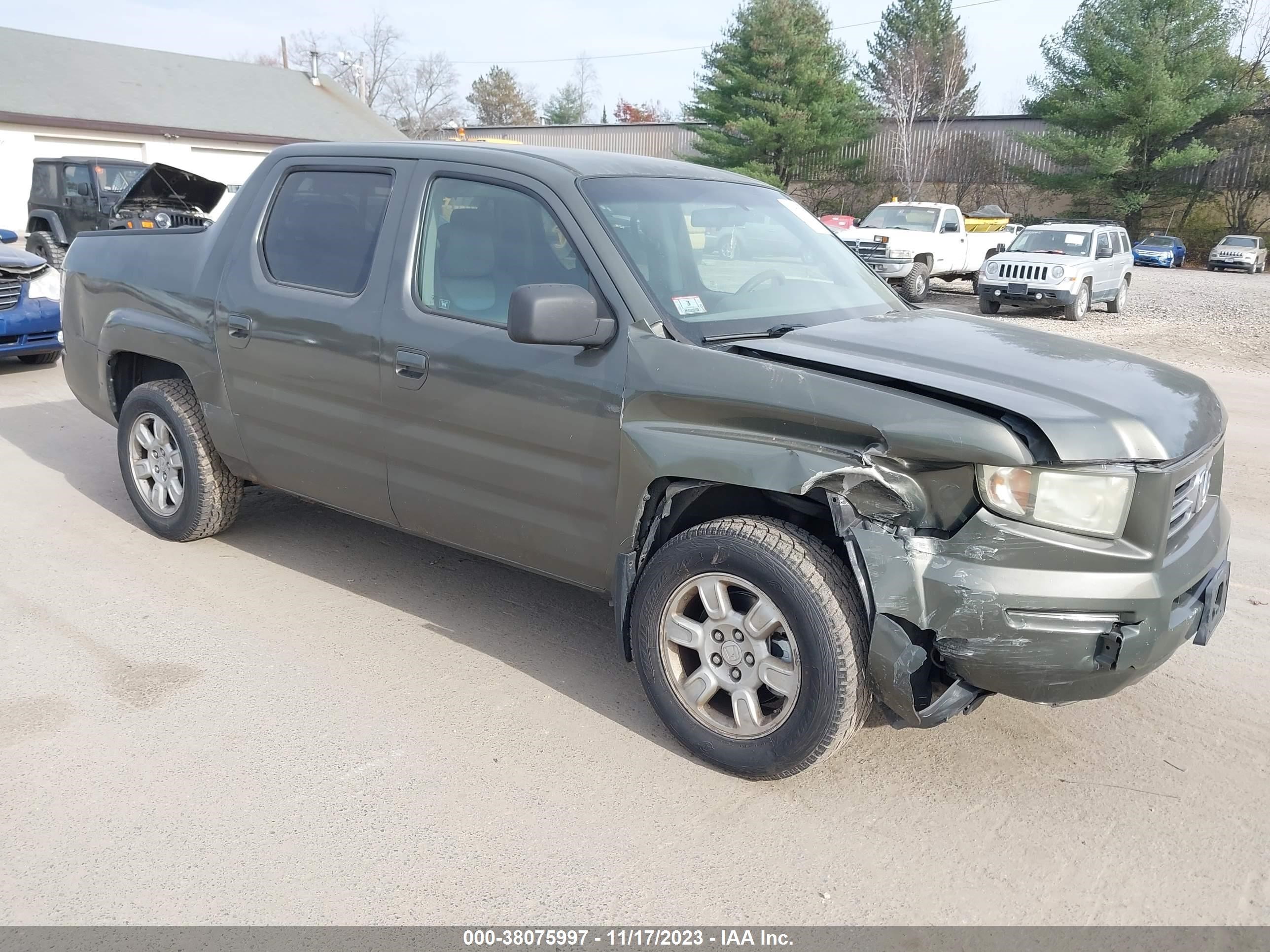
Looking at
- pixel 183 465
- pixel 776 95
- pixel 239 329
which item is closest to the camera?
pixel 239 329

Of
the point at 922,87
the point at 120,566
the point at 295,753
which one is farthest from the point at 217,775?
the point at 922,87

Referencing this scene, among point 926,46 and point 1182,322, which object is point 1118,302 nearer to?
point 1182,322

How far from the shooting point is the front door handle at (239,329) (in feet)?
15.2

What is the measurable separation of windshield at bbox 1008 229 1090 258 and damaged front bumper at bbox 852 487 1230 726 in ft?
55.7

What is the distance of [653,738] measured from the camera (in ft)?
11.8

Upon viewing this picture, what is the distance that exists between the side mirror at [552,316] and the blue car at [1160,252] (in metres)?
37.7

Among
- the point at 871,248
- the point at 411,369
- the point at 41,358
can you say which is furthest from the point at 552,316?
the point at 871,248

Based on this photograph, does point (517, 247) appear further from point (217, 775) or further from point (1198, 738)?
point (1198, 738)

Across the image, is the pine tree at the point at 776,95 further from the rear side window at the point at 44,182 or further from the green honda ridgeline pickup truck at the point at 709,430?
the green honda ridgeline pickup truck at the point at 709,430

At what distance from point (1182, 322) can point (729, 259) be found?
54.5 feet

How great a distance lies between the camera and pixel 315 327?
4.34m

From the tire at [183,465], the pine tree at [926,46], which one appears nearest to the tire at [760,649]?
the tire at [183,465]

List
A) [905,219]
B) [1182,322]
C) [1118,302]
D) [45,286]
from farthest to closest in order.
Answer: [905,219] → [1118,302] → [1182,322] → [45,286]

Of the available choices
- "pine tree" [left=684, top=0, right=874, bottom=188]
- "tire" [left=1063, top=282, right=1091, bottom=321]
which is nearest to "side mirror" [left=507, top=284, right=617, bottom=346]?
"tire" [left=1063, top=282, right=1091, bottom=321]
